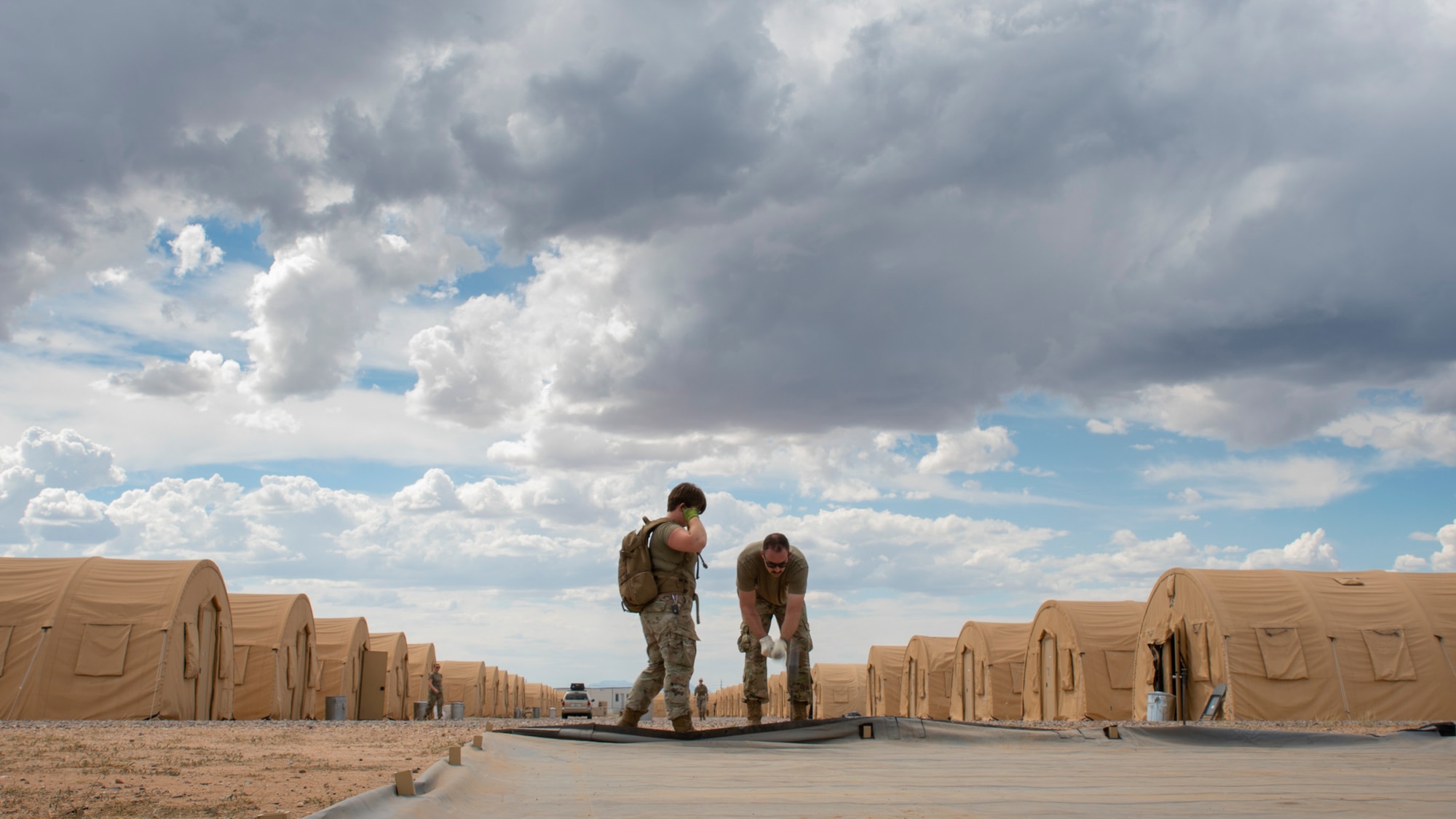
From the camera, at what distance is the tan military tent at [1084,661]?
78.0 feet

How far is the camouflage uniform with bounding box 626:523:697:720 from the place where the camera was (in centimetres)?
792

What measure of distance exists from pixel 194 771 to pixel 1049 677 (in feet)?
76.0

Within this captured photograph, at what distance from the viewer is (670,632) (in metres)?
7.96

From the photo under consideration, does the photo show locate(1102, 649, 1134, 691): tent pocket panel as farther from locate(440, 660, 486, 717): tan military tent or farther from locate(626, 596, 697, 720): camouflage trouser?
locate(440, 660, 486, 717): tan military tent

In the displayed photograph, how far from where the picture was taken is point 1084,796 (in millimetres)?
3572

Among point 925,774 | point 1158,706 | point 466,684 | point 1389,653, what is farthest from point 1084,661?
point 466,684

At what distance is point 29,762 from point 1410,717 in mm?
19784

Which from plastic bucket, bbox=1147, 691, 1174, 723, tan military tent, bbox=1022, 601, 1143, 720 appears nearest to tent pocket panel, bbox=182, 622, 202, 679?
plastic bucket, bbox=1147, 691, 1174, 723

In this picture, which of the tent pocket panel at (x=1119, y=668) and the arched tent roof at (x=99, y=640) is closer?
the arched tent roof at (x=99, y=640)

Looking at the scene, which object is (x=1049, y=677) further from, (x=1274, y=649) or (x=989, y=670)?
(x=1274, y=649)

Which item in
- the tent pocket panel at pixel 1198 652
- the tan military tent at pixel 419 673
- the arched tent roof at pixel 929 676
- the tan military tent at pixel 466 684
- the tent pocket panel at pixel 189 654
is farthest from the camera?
the tan military tent at pixel 466 684

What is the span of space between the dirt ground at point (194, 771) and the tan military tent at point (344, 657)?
67.3 ft

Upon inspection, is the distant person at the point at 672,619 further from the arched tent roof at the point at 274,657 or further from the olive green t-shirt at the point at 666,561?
the arched tent roof at the point at 274,657

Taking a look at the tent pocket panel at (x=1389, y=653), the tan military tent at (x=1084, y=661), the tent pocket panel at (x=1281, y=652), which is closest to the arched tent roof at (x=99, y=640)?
the tan military tent at (x=1084, y=661)
